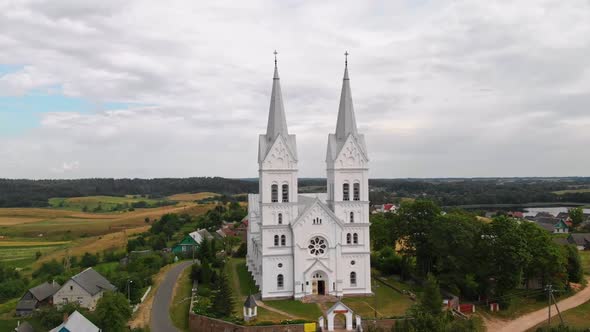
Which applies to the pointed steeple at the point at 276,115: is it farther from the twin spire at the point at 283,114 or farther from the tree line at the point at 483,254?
the tree line at the point at 483,254

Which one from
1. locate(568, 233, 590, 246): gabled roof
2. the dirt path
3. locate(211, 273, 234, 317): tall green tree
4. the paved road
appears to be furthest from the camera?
locate(568, 233, 590, 246): gabled roof

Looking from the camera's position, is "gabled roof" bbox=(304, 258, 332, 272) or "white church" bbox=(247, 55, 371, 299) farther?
"white church" bbox=(247, 55, 371, 299)

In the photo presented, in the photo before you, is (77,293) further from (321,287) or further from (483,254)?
(483,254)

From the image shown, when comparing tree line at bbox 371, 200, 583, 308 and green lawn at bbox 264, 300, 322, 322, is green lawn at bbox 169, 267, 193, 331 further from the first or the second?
tree line at bbox 371, 200, 583, 308

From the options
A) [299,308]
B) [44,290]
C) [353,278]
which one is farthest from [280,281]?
[44,290]

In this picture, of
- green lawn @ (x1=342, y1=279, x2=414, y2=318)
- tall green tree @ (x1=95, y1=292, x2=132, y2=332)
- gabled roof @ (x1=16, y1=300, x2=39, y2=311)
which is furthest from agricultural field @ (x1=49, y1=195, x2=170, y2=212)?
green lawn @ (x1=342, y1=279, x2=414, y2=318)

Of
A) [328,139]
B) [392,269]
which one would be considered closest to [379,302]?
[392,269]
